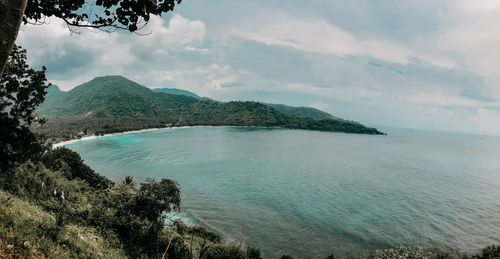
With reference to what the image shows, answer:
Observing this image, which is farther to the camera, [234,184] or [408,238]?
[234,184]

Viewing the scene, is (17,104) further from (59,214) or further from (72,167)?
(72,167)

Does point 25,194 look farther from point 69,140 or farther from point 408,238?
point 69,140

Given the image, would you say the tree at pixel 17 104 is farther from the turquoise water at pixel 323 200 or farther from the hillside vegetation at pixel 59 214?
the turquoise water at pixel 323 200

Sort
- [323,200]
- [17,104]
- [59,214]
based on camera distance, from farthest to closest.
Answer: [323,200], [17,104], [59,214]

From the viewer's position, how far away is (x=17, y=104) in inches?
751

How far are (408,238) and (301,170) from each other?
51.4m

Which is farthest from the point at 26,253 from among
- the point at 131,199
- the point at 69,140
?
the point at 69,140

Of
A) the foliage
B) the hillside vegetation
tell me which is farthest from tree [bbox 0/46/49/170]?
the foliage

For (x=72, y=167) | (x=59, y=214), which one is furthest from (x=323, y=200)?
(x=72, y=167)

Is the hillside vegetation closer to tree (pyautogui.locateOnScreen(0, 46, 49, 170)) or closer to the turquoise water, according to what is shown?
tree (pyautogui.locateOnScreen(0, 46, 49, 170))

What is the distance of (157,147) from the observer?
12594cm

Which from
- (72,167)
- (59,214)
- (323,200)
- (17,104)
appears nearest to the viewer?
(59,214)

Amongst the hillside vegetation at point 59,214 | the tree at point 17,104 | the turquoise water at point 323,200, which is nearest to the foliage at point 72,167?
the hillside vegetation at point 59,214

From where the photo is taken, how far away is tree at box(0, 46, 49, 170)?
60.1 ft
